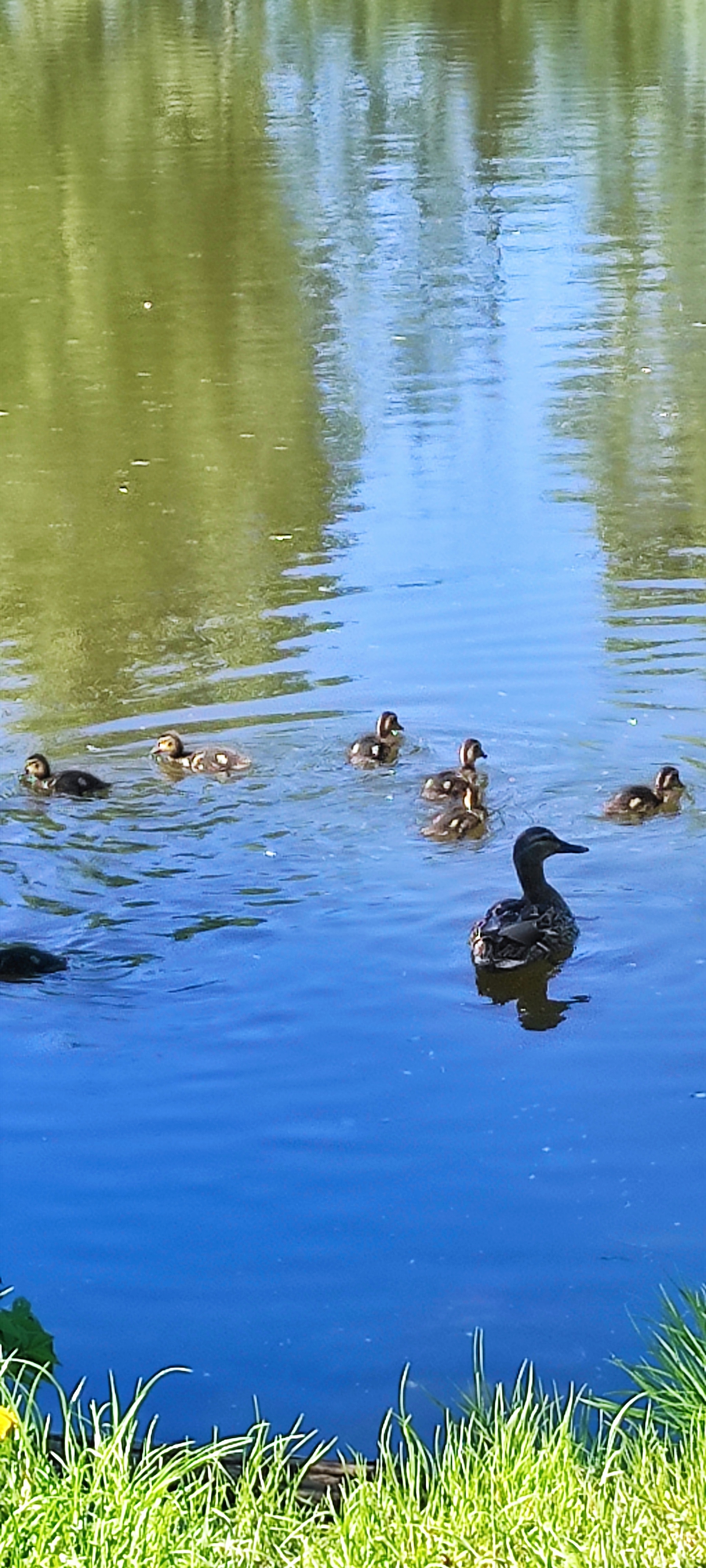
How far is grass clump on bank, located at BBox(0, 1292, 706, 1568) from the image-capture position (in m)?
3.91

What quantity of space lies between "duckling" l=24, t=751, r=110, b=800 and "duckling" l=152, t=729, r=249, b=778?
0.96 ft

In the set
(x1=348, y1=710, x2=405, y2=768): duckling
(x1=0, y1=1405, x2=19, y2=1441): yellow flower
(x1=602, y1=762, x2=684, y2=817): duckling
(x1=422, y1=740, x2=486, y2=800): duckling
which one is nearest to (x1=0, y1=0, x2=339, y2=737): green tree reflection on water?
(x1=348, y1=710, x2=405, y2=768): duckling

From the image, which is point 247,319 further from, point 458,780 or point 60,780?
point 458,780

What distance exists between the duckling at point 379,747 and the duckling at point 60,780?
1015 mm

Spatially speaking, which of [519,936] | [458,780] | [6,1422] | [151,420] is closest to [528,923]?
[519,936]

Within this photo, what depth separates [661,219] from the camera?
68.7 ft

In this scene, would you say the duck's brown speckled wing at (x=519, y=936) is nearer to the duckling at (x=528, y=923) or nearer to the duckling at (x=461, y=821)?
the duckling at (x=528, y=923)

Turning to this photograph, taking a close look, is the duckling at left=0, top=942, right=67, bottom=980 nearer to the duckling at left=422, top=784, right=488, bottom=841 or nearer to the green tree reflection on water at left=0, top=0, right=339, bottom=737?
the duckling at left=422, top=784, right=488, bottom=841

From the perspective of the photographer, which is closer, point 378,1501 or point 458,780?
point 378,1501

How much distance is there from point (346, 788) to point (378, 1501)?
5.00 meters

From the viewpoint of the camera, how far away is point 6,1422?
3.53m

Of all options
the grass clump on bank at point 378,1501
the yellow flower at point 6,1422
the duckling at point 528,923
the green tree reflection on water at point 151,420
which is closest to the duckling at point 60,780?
the green tree reflection on water at point 151,420

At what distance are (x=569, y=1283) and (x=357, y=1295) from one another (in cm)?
51

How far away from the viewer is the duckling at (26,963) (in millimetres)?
7531
